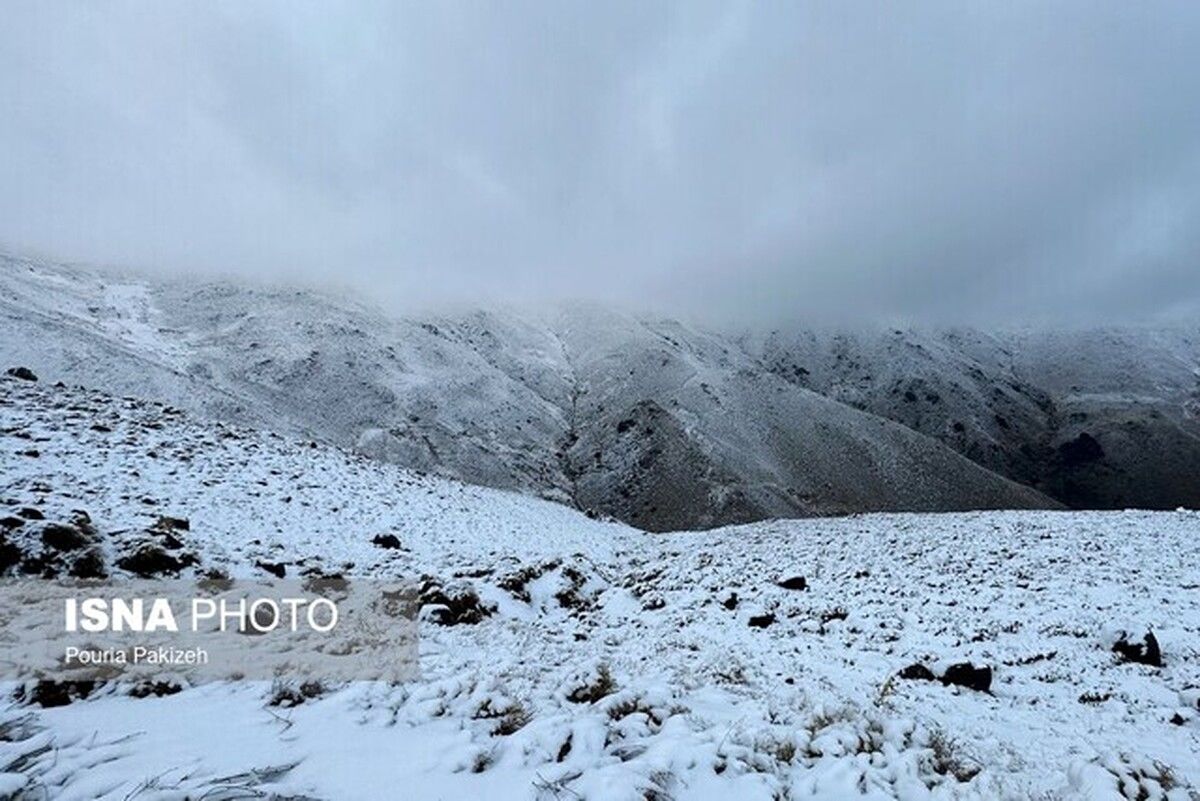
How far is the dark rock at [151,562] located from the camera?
13.7 metres

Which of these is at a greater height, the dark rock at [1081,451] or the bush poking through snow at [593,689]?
the bush poking through snow at [593,689]

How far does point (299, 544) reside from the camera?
18844mm

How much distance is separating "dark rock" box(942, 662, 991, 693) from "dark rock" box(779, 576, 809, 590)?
7.74 metres

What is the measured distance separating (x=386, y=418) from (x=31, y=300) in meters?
50.8

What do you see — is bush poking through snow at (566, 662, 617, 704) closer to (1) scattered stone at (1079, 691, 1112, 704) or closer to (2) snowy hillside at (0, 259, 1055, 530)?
(1) scattered stone at (1079, 691, 1112, 704)

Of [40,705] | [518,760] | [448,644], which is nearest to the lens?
[518,760]

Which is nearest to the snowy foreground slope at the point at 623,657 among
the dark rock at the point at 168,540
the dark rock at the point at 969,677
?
the dark rock at the point at 969,677

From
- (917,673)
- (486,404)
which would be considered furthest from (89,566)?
(486,404)

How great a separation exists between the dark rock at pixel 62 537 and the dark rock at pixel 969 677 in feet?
61.1

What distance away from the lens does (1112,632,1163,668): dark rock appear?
11.3 metres

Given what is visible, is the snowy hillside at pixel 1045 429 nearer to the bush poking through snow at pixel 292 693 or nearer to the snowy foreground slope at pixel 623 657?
the snowy foreground slope at pixel 623 657

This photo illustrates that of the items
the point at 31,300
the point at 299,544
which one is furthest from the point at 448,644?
the point at 31,300

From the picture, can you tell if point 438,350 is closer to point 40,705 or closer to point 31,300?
point 31,300

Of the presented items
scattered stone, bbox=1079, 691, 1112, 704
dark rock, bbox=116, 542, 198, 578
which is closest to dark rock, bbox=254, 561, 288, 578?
dark rock, bbox=116, 542, 198, 578
